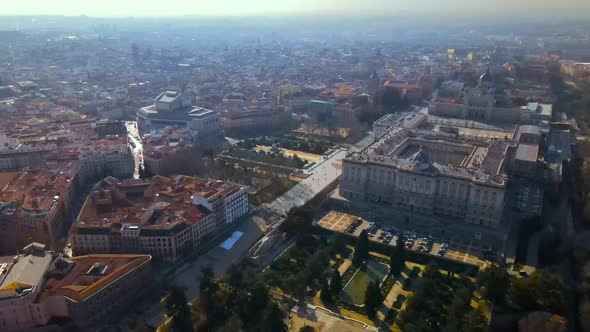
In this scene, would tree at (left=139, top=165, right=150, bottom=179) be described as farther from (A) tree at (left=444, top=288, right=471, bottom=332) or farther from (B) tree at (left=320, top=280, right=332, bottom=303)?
(A) tree at (left=444, top=288, right=471, bottom=332)

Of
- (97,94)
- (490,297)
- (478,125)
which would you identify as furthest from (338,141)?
(97,94)

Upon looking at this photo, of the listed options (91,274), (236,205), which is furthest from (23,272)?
(236,205)

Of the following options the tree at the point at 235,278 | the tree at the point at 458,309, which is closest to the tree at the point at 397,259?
the tree at the point at 458,309

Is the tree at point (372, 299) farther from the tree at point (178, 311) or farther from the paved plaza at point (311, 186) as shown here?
the paved plaza at point (311, 186)

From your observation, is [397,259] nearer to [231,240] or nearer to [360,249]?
[360,249]

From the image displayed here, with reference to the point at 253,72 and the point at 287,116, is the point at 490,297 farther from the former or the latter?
the point at 253,72

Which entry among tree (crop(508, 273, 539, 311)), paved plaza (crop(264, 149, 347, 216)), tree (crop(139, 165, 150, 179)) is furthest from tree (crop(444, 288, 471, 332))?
tree (crop(139, 165, 150, 179))
